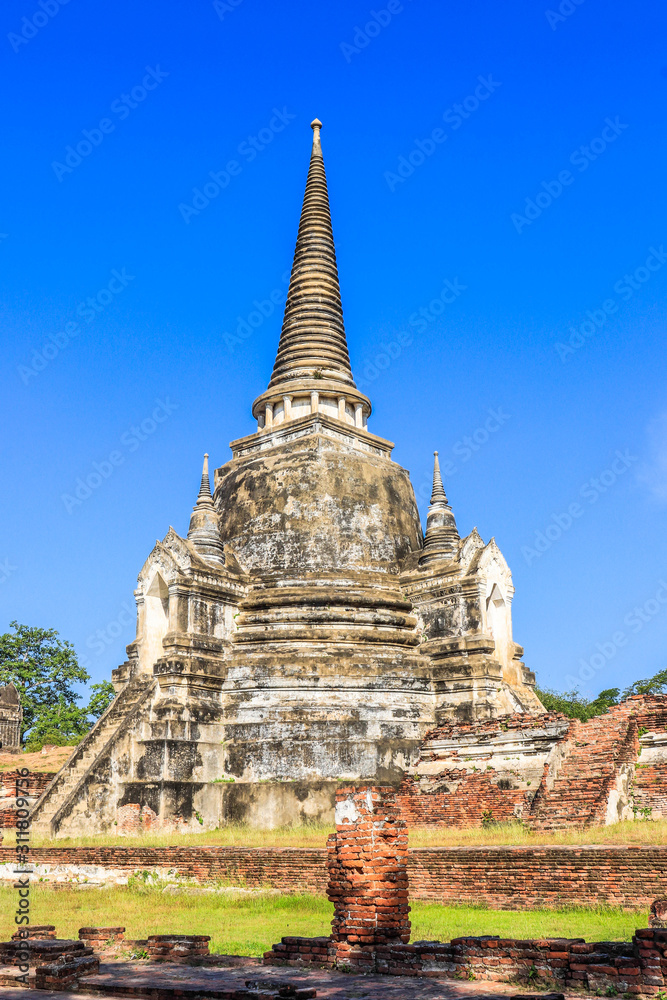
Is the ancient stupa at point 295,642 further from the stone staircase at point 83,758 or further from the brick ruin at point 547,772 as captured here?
the brick ruin at point 547,772

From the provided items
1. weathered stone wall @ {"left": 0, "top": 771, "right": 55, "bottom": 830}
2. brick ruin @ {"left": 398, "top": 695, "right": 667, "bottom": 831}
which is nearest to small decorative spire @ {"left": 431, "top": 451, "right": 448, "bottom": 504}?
brick ruin @ {"left": 398, "top": 695, "right": 667, "bottom": 831}

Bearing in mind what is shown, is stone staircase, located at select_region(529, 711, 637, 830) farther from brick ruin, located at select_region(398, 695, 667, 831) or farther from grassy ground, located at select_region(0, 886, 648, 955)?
grassy ground, located at select_region(0, 886, 648, 955)

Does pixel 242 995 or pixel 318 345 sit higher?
pixel 318 345

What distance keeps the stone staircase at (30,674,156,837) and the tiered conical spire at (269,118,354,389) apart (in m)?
10.1

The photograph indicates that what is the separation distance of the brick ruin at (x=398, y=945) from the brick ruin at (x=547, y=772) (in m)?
6.21

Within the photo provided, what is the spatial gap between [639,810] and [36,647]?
106 ft

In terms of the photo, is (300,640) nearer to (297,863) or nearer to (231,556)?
(231,556)

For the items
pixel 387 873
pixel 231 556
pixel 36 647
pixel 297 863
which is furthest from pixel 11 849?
pixel 36 647

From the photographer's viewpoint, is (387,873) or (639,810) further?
(639,810)

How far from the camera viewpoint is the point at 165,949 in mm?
9344

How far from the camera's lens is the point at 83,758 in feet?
65.9

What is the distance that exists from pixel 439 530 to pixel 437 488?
175 centimetres

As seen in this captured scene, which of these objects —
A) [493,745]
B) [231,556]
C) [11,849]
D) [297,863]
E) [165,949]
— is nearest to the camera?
[165,949]

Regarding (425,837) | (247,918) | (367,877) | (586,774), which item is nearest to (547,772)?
(586,774)
